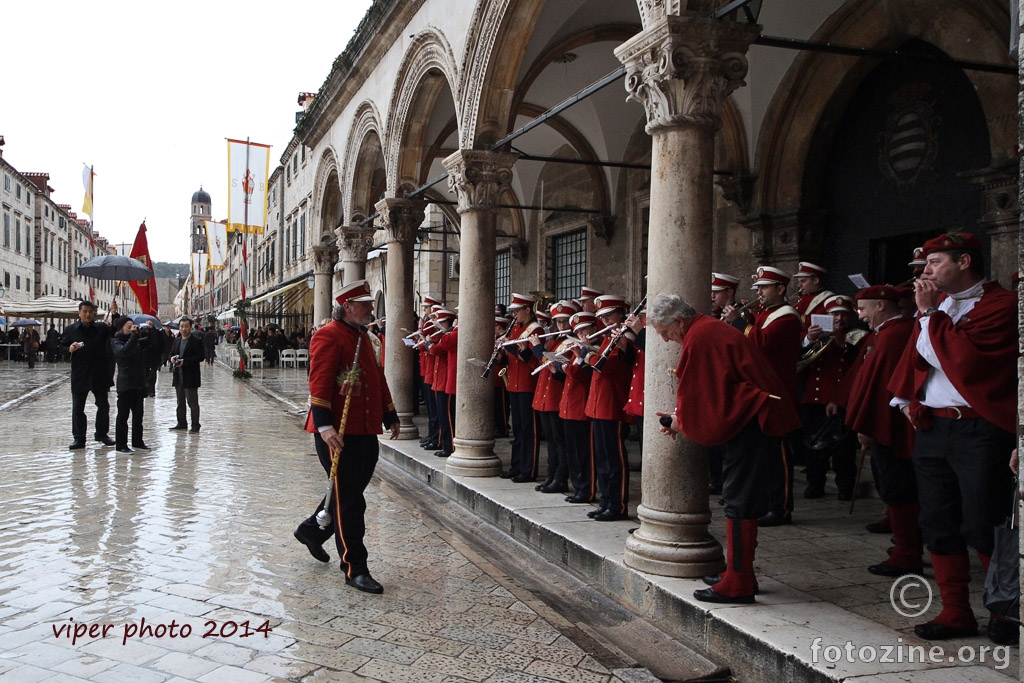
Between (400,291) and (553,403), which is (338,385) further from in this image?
(400,291)

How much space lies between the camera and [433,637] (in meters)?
4.30

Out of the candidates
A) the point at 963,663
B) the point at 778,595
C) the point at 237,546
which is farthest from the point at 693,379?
the point at 237,546

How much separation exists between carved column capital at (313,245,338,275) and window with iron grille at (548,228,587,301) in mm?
4655

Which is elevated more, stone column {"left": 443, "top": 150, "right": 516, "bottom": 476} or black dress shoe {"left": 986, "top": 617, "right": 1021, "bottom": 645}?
stone column {"left": 443, "top": 150, "right": 516, "bottom": 476}

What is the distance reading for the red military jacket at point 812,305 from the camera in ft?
22.9

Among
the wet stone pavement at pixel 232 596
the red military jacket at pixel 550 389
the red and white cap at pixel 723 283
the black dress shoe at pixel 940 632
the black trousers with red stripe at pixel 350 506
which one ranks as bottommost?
the wet stone pavement at pixel 232 596

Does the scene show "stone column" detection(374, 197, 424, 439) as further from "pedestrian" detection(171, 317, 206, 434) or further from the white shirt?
the white shirt

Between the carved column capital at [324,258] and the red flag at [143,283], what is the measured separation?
3.27m

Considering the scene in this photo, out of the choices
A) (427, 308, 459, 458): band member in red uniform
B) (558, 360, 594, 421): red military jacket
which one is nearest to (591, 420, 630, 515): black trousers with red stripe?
(558, 360, 594, 421): red military jacket

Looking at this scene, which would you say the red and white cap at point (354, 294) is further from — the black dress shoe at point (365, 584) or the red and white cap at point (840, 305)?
the red and white cap at point (840, 305)

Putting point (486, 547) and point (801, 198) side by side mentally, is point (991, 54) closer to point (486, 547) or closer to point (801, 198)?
point (801, 198)

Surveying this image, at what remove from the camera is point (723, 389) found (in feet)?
14.0

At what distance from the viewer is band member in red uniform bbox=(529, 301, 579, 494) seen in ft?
24.1

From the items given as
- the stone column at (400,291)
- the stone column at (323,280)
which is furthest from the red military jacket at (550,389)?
the stone column at (323,280)
